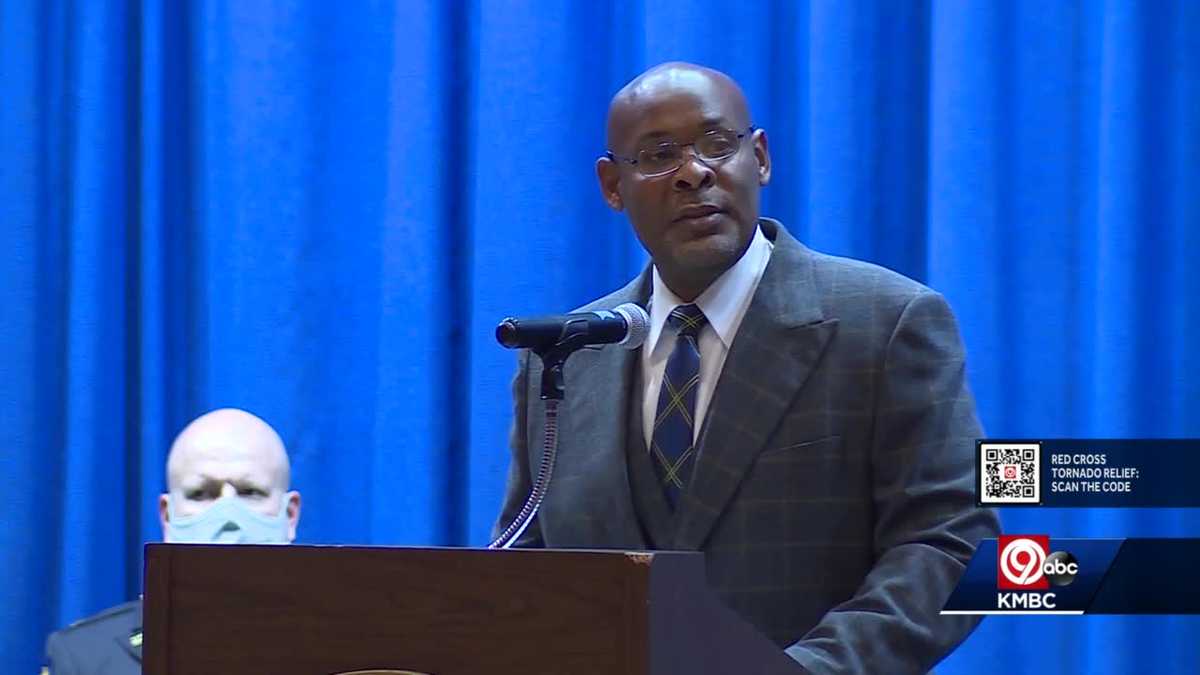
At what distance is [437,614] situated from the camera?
3.45 feet

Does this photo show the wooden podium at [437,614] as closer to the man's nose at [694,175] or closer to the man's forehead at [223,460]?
the man's nose at [694,175]

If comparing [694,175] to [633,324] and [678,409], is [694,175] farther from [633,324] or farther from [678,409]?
[633,324]

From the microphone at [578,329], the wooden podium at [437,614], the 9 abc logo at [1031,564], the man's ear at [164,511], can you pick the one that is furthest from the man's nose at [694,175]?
the man's ear at [164,511]


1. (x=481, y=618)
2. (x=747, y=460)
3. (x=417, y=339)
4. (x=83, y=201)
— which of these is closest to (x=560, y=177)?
(x=417, y=339)

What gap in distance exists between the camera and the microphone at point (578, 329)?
129 centimetres

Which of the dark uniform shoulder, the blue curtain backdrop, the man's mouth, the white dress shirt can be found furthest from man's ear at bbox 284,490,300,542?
the man's mouth

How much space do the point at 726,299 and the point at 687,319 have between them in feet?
0.16

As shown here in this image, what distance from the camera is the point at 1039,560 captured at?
2281 mm

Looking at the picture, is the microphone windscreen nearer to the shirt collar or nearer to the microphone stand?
the microphone stand

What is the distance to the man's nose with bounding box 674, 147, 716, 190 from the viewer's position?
1.78m

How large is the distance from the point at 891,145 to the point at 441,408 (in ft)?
2.78

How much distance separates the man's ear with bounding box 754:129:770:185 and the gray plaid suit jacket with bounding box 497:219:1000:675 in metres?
0.14

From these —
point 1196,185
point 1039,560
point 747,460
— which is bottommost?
point 1039,560

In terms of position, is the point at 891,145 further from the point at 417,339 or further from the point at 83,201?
the point at 83,201
